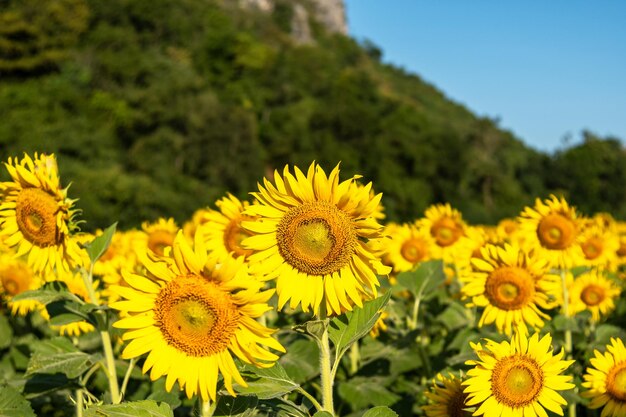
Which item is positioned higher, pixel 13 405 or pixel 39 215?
pixel 39 215

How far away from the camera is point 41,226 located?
3.81 meters

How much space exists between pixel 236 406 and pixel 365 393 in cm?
165

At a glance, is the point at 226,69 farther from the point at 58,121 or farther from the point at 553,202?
the point at 553,202

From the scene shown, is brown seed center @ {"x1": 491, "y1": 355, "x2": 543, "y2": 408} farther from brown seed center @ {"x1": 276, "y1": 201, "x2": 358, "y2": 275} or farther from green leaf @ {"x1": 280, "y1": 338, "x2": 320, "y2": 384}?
green leaf @ {"x1": 280, "y1": 338, "x2": 320, "y2": 384}

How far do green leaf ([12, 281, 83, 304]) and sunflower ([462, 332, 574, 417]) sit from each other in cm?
198

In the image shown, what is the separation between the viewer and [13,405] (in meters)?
3.49

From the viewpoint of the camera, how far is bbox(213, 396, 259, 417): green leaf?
2.78 m

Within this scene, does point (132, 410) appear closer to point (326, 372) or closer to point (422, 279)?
point (326, 372)

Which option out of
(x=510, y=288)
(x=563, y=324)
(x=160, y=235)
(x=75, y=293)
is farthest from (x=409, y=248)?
(x=75, y=293)

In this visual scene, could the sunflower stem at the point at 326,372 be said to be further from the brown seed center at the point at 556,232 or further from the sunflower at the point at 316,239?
A: the brown seed center at the point at 556,232

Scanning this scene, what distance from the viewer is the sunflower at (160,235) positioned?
5898 mm

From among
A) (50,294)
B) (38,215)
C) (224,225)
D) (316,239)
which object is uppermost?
(224,225)

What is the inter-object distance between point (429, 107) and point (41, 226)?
119 metres

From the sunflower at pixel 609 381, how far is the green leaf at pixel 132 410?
2075mm
